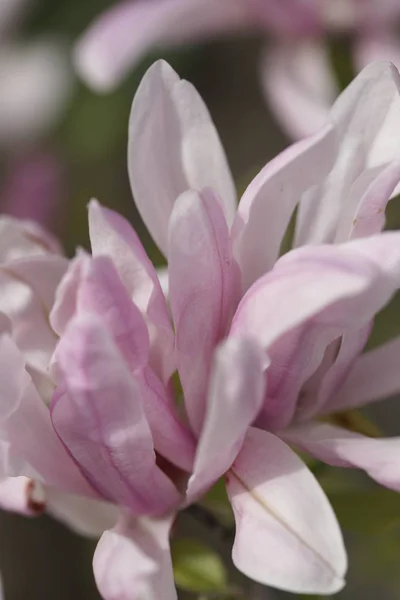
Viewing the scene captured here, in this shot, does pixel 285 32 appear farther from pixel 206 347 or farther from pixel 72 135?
pixel 72 135

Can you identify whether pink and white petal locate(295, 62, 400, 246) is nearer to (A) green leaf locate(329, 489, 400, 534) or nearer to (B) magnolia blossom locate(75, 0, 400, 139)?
(A) green leaf locate(329, 489, 400, 534)

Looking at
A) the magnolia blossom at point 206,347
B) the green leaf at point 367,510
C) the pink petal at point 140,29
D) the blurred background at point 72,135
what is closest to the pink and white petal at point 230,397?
the magnolia blossom at point 206,347

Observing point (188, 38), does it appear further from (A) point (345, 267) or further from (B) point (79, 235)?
(A) point (345, 267)

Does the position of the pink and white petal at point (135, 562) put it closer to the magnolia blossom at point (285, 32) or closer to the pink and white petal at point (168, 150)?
the pink and white petal at point (168, 150)

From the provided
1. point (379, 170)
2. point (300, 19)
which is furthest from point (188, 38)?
point (379, 170)

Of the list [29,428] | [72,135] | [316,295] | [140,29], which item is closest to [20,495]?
[29,428]
